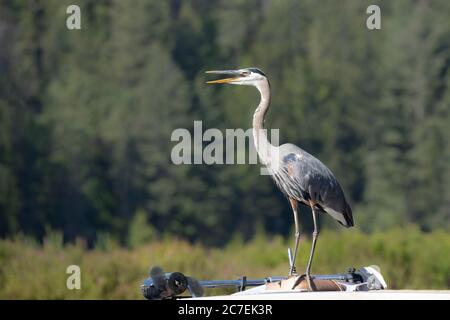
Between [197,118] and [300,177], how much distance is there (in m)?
38.8

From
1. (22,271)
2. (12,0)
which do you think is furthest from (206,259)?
(12,0)

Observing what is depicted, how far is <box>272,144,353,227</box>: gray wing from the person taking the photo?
37.2ft

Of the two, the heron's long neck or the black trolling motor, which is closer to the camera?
the black trolling motor

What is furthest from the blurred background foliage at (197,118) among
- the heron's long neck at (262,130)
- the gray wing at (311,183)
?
the gray wing at (311,183)

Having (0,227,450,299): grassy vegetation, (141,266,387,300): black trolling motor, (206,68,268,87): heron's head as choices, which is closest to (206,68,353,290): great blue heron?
(206,68,268,87): heron's head

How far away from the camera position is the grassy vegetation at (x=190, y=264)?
21031mm

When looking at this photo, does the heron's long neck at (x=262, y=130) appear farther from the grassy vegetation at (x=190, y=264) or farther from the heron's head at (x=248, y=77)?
the grassy vegetation at (x=190, y=264)

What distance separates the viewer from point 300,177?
37.5 feet

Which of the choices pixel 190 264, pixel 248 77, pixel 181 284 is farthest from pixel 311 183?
pixel 190 264

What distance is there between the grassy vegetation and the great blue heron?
8.48m

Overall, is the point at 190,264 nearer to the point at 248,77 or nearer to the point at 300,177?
the point at 248,77

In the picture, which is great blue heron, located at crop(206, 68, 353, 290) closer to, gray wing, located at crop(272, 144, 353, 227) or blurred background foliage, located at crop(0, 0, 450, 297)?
gray wing, located at crop(272, 144, 353, 227)

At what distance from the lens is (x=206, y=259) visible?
2456 centimetres

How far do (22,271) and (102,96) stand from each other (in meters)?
31.9
